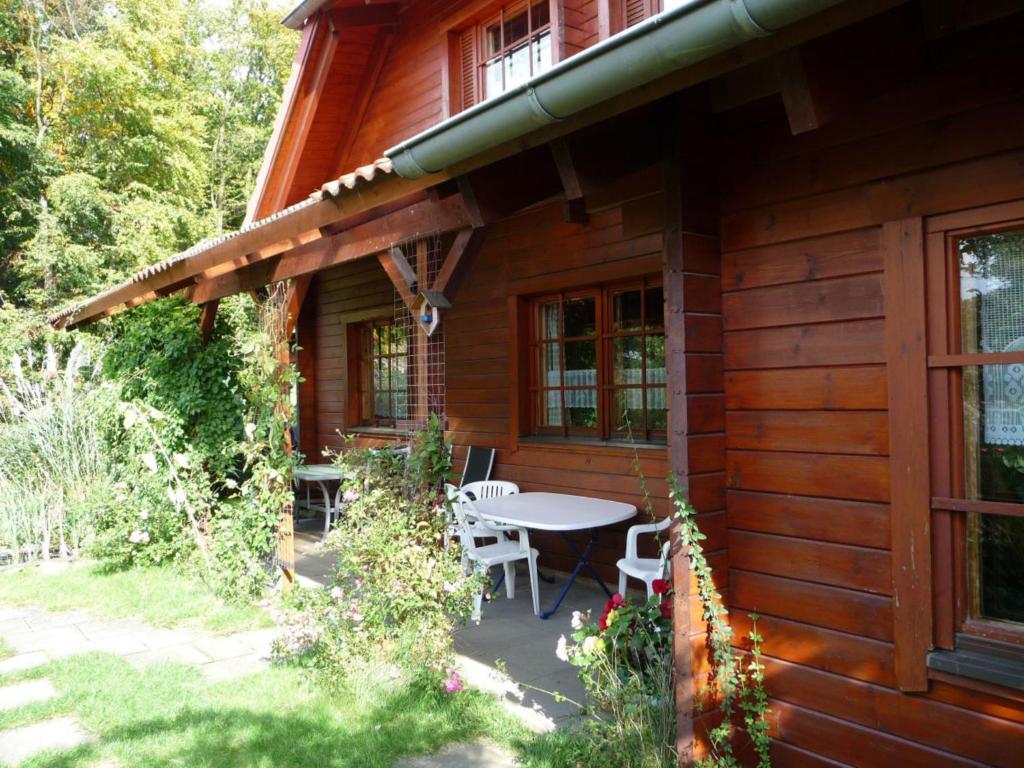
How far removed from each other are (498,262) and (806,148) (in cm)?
399

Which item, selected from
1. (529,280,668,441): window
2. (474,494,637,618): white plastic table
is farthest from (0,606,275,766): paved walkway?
(529,280,668,441): window

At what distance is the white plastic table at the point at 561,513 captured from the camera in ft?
14.5

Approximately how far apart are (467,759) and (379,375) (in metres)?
6.06

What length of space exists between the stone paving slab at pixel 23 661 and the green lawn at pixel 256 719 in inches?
7.7

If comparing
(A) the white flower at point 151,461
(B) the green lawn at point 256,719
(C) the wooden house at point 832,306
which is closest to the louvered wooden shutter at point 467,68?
(C) the wooden house at point 832,306

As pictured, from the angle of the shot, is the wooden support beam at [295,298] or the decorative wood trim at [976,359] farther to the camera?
the wooden support beam at [295,298]

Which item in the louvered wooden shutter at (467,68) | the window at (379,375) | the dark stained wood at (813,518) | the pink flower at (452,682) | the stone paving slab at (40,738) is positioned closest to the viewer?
the dark stained wood at (813,518)

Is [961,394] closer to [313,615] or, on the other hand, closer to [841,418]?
[841,418]

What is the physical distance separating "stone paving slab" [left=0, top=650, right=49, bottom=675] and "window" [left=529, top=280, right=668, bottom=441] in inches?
141

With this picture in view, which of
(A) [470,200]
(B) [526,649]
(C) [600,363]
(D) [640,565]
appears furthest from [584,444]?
(A) [470,200]

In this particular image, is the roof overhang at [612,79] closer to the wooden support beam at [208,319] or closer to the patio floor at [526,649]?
→ the patio floor at [526,649]

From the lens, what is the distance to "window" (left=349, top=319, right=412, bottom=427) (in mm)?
8180

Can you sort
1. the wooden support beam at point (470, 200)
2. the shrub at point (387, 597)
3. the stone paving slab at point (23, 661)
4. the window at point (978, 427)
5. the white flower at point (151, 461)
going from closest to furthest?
the window at point (978, 427)
the wooden support beam at point (470, 200)
the shrub at point (387, 597)
the stone paving slab at point (23, 661)
the white flower at point (151, 461)

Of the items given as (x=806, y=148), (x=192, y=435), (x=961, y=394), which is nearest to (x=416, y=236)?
(x=806, y=148)
